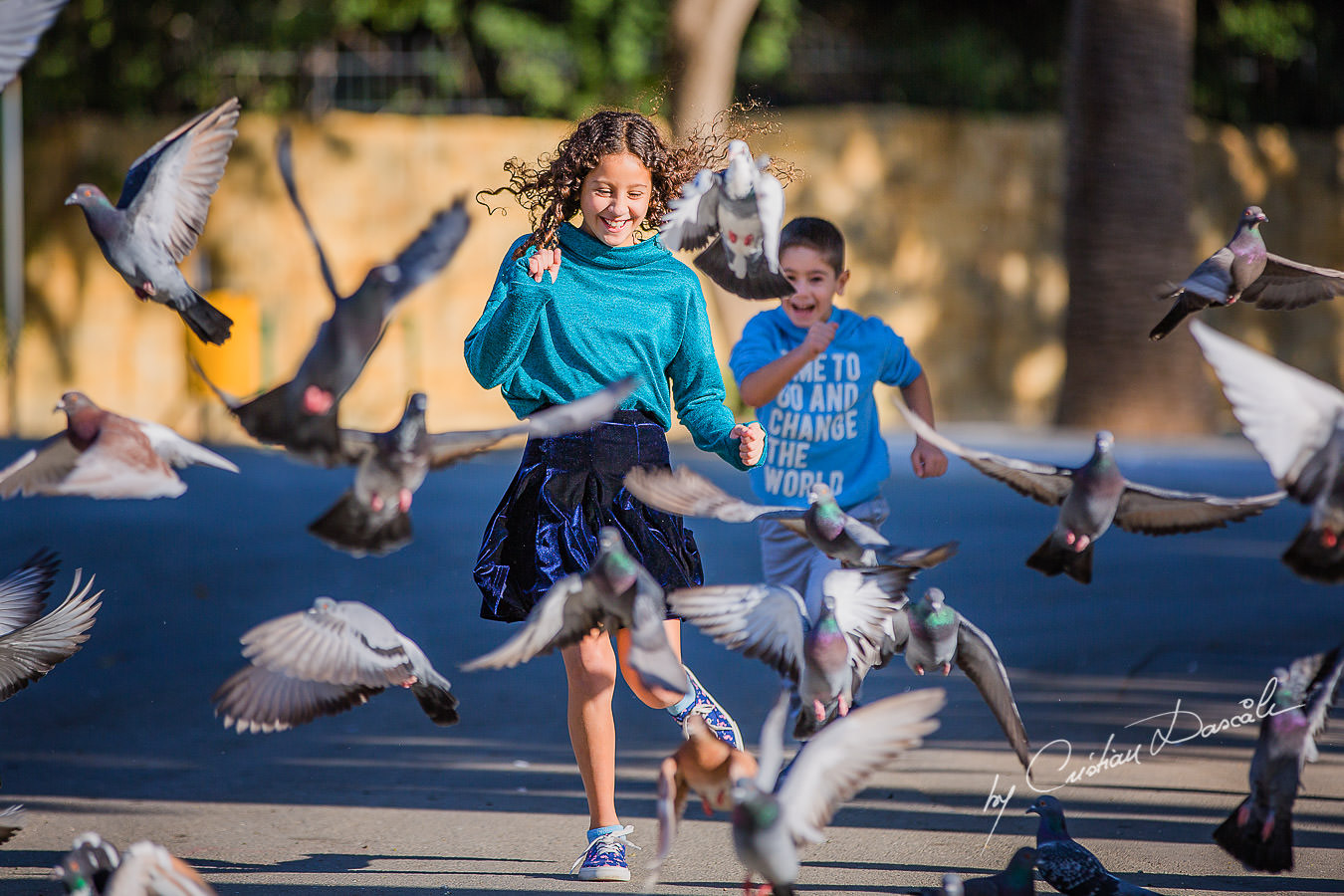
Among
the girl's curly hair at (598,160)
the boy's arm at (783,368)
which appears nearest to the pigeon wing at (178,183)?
the girl's curly hair at (598,160)

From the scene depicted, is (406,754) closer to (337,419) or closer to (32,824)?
(32,824)

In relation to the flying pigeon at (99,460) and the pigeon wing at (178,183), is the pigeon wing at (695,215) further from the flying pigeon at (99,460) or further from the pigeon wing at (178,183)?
the flying pigeon at (99,460)

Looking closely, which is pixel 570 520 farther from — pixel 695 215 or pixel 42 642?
pixel 42 642

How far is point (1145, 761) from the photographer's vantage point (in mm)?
4289

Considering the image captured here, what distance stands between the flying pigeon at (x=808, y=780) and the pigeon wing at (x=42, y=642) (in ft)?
4.77

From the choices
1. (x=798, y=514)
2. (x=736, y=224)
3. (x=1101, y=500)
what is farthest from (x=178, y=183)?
(x=1101, y=500)

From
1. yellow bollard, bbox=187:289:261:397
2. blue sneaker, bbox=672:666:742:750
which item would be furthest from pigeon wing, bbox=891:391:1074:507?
yellow bollard, bbox=187:289:261:397

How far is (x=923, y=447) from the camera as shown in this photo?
3.60 metres

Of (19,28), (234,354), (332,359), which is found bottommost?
(234,354)

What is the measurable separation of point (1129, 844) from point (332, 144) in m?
10.7

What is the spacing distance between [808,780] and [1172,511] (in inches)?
38.9

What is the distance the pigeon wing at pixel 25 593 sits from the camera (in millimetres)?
3000

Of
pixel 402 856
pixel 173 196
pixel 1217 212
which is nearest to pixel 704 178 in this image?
pixel 173 196

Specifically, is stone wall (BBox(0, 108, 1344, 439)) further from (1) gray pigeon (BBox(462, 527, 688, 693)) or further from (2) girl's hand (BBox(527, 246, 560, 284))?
(1) gray pigeon (BBox(462, 527, 688, 693))
